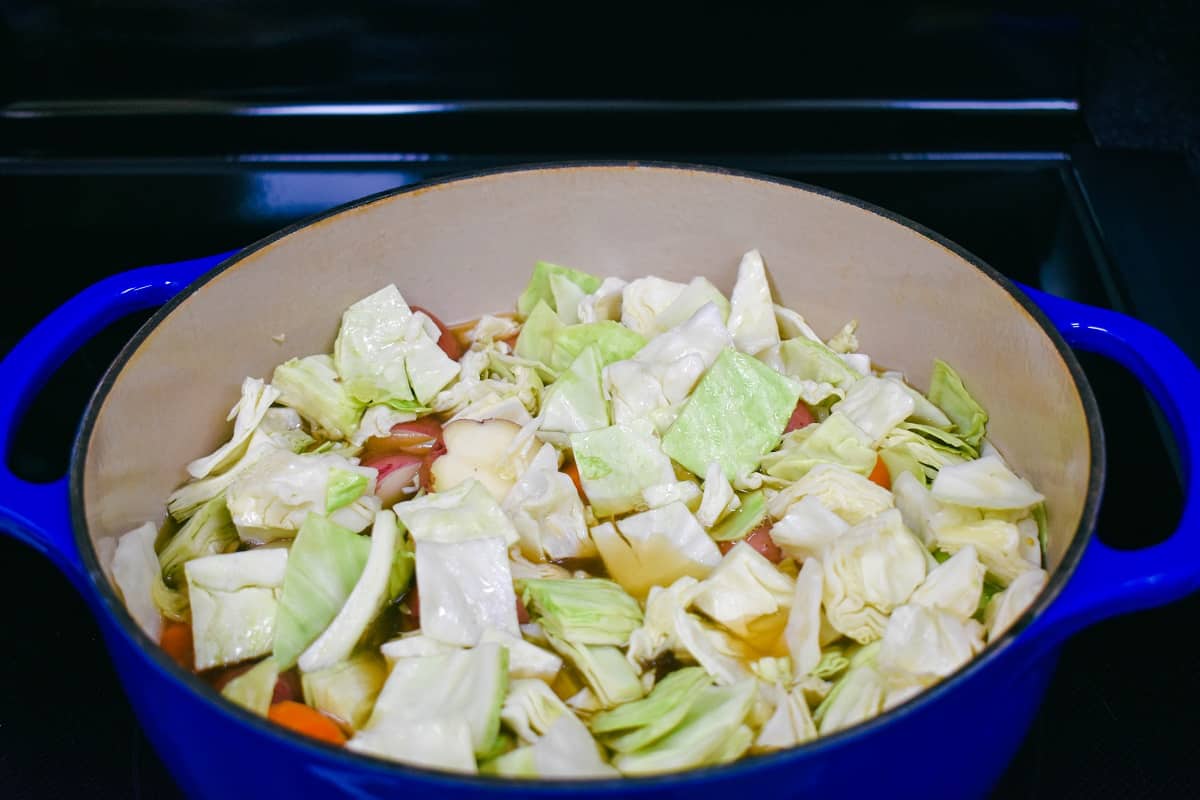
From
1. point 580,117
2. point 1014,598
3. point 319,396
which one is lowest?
point 1014,598

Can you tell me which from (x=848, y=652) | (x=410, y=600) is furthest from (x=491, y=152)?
(x=848, y=652)

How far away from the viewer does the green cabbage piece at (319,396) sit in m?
1.52

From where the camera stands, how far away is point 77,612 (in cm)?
145

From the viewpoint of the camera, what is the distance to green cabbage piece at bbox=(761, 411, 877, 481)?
4.59 ft

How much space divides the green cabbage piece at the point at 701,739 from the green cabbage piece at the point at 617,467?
0.35 metres

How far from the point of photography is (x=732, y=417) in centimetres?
145

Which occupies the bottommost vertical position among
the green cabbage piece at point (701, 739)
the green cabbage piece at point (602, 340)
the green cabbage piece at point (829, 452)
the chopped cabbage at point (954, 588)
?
the green cabbage piece at point (701, 739)

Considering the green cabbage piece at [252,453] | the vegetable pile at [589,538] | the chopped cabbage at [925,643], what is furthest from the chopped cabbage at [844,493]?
the green cabbage piece at [252,453]

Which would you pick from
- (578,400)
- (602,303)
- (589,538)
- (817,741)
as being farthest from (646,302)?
(817,741)

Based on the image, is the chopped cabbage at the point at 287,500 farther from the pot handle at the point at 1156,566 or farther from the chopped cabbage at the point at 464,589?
the pot handle at the point at 1156,566

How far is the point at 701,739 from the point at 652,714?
0.07 meters

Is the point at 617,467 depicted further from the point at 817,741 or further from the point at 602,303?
the point at 817,741

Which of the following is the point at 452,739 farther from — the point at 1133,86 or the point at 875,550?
the point at 1133,86

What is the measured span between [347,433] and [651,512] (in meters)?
0.47
